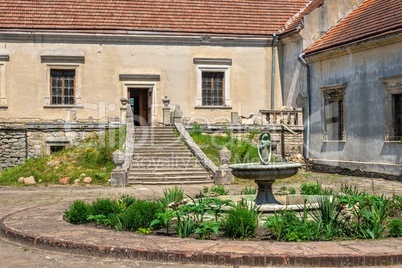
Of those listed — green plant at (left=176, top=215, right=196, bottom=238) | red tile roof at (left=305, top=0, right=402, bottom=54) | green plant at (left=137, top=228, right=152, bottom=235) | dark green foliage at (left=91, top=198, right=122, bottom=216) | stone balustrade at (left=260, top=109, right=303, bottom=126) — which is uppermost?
red tile roof at (left=305, top=0, right=402, bottom=54)

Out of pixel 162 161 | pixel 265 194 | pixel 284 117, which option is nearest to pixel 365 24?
pixel 284 117

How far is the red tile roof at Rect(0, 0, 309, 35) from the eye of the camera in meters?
27.6

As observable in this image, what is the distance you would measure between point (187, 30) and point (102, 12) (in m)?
4.29

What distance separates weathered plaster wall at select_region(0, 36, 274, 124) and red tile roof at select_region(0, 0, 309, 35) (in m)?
0.85

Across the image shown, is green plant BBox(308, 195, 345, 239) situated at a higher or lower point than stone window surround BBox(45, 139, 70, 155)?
lower

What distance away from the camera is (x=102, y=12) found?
28578 mm

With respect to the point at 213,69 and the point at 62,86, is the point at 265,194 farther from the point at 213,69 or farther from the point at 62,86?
the point at 62,86

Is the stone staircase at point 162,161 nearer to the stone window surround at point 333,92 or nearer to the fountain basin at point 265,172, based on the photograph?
the stone window surround at point 333,92

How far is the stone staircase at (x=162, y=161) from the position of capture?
20.5m

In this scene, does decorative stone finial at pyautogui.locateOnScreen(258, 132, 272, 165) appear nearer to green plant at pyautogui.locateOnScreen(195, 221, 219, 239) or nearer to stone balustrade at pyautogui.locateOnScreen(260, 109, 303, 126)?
green plant at pyautogui.locateOnScreen(195, 221, 219, 239)

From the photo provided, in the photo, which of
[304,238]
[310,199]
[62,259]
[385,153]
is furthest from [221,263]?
[385,153]

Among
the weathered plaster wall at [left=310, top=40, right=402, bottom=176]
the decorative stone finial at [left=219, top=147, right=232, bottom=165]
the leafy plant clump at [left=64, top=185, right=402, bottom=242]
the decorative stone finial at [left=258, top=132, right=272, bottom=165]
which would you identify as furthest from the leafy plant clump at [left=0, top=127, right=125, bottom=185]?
the leafy plant clump at [left=64, top=185, right=402, bottom=242]

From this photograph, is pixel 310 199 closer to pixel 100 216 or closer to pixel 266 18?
pixel 100 216

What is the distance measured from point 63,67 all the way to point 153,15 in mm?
5188
